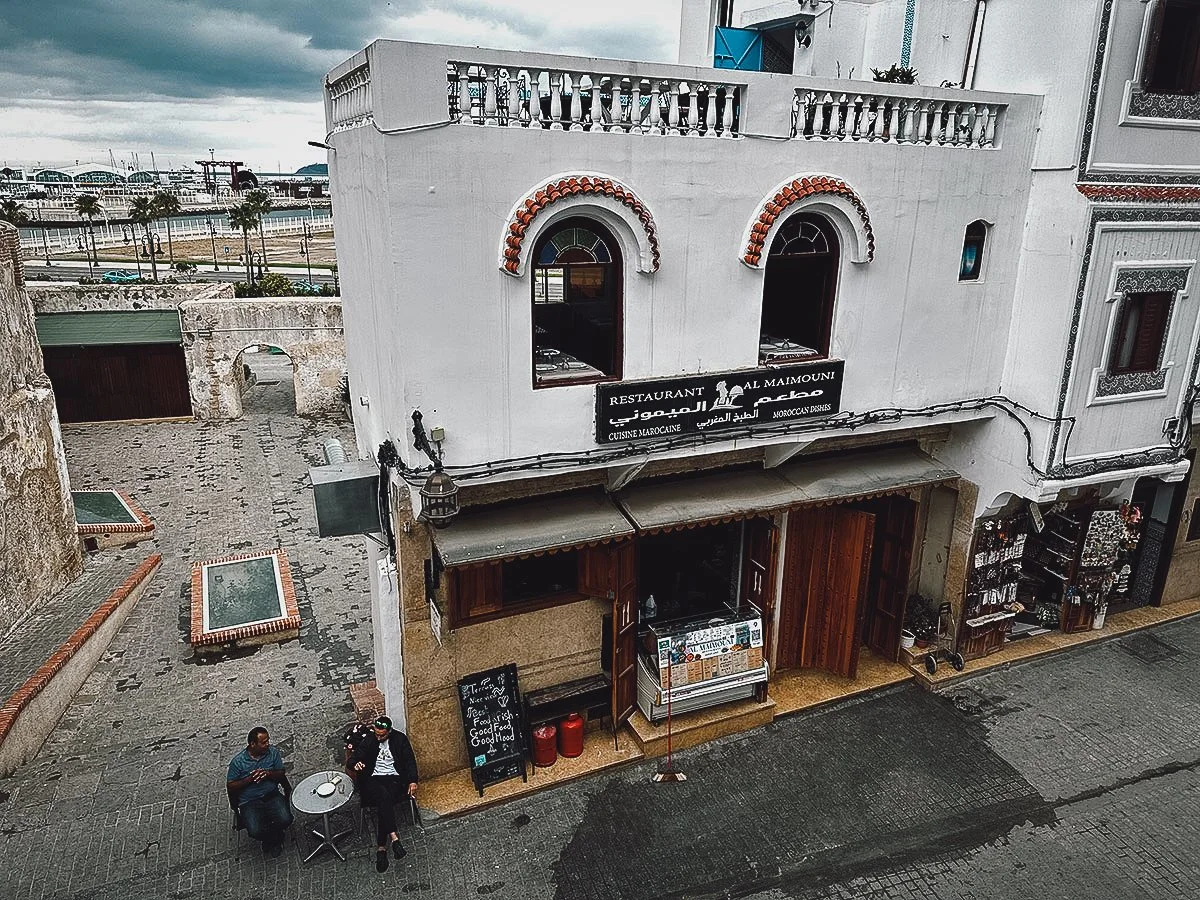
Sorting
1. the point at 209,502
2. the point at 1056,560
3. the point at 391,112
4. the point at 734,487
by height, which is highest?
the point at 391,112

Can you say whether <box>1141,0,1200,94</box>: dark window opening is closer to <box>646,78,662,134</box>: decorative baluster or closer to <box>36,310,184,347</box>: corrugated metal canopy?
<box>646,78,662,134</box>: decorative baluster

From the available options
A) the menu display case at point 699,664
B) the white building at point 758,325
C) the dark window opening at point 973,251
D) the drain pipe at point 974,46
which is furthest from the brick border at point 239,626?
the drain pipe at point 974,46

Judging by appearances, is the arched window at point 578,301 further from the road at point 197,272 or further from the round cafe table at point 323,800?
the road at point 197,272

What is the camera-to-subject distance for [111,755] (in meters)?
9.63

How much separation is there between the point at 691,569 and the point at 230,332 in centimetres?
1906

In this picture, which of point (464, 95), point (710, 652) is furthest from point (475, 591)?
point (464, 95)

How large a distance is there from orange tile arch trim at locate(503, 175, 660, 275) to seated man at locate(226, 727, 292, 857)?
18.1 feet

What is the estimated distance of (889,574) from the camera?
10.9 meters

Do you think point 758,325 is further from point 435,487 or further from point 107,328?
point 107,328

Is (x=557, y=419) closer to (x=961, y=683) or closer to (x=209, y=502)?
(x=961, y=683)

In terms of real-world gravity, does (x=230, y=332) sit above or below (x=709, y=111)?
below

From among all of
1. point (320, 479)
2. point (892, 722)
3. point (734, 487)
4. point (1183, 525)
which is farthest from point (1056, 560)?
point (320, 479)

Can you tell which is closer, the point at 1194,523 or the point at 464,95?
the point at 464,95

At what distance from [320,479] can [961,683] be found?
29.0 feet
